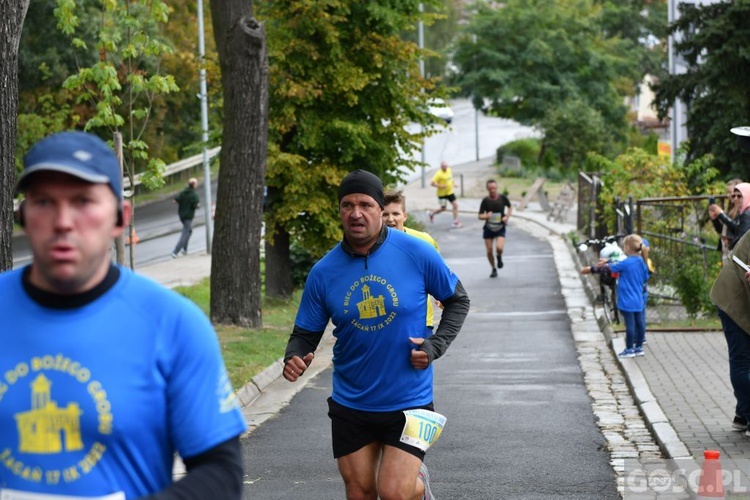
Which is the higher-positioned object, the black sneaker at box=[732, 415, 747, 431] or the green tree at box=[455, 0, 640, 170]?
the green tree at box=[455, 0, 640, 170]

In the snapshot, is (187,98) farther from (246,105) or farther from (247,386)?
(247,386)

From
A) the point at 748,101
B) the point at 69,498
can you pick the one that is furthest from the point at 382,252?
the point at 748,101

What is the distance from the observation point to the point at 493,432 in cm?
1045

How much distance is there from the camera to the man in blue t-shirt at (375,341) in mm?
5965

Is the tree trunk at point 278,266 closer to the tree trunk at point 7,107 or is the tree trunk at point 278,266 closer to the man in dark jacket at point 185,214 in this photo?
the man in dark jacket at point 185,214

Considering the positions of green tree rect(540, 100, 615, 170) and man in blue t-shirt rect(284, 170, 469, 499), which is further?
green tree rect(540, 100, 615, 170)

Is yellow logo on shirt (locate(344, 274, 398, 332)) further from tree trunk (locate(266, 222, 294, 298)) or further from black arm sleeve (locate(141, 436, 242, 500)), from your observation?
tree trunk (locate(266, 222, 294, 298))

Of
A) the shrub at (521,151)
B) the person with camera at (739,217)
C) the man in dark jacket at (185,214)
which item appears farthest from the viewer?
the shrub at (521,151)

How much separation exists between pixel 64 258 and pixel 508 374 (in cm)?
1143

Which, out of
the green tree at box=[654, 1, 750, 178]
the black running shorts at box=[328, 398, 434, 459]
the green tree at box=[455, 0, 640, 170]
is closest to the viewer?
the black running shorts at box=[328, 398, 434, 459]

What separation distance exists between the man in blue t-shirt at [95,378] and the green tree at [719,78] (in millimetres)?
26216

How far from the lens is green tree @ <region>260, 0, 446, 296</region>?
21.5m

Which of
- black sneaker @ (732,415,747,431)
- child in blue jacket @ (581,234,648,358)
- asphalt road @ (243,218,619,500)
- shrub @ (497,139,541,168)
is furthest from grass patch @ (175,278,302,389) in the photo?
shrub @ (497,139,541,168)

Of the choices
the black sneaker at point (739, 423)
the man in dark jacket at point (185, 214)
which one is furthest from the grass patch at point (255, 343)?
the man in dark jacket at point (185, 214)
